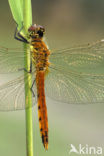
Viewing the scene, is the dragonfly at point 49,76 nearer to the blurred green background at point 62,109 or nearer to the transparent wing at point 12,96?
the transparent wing at point 12,96

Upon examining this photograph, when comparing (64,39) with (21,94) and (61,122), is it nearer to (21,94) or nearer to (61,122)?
(61,122)

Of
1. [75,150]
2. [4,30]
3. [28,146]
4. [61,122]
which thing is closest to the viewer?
[28,146]

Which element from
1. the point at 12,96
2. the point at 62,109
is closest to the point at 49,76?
the point at 12,96

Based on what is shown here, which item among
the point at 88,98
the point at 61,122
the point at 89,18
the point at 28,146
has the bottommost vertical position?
the point at 61,122

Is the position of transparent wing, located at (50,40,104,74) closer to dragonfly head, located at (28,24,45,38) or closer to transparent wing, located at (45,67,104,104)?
transparent wing, located at (45,67,104,104)

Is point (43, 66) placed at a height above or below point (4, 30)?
below

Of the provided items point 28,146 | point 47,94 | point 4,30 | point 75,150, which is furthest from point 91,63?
point 4,30
